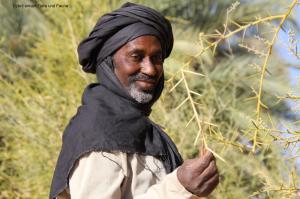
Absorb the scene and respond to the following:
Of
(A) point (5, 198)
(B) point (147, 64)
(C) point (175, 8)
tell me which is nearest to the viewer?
(B) point (147, 64)

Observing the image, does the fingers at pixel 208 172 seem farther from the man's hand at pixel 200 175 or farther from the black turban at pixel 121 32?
the black turban at pixel 121 32

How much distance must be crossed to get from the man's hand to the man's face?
0.38 metres

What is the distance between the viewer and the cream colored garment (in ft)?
6.52

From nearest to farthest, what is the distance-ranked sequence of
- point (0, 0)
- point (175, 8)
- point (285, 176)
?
point (285, 176), point (0, 0), point (175, 8)

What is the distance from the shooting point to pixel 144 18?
91.3 inches

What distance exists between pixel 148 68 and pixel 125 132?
0.66 feet

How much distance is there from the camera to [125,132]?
7.11 ft

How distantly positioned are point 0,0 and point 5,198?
226 centimetres

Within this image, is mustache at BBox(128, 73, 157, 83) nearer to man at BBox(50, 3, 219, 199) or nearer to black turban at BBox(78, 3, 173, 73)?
man at BBox(50, 3, 219, 199)

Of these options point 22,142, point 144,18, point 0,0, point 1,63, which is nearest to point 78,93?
point 22,142

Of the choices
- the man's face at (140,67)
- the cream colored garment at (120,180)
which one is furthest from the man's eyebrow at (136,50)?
the cream colored garment at (120,180)

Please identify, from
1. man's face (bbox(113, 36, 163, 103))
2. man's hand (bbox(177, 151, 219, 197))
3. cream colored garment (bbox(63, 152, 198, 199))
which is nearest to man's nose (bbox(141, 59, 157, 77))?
man's face (bbox(113, 36, 163, 103))

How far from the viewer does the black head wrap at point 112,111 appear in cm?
213

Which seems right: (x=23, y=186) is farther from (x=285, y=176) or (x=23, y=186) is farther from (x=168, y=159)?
(x=168, y=159)
